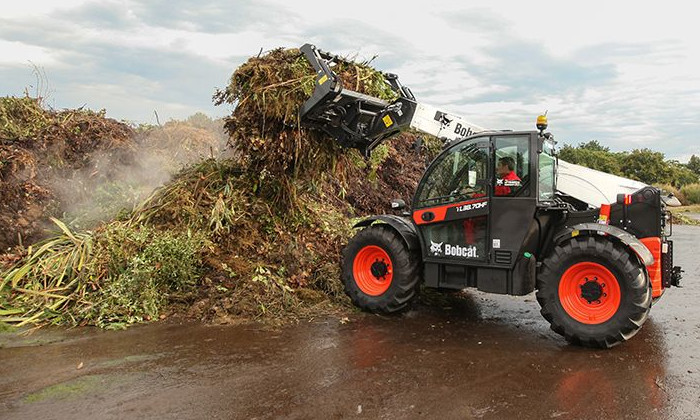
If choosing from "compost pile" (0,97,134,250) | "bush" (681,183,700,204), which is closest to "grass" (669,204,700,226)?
"bush" (681,183,700,204)

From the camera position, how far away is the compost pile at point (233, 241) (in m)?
6.19

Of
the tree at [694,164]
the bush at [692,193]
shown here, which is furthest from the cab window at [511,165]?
the tree at [694,164]

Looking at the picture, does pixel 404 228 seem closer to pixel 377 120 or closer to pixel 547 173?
pixel 377 120

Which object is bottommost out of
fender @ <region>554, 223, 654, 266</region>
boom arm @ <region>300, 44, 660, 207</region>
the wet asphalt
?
the wet asphalt

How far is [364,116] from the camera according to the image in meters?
6.71

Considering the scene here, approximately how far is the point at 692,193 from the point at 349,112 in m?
28.6

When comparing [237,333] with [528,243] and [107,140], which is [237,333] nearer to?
[528,243]

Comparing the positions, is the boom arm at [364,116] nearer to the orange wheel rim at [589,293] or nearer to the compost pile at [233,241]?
the compost pile at [233,241]

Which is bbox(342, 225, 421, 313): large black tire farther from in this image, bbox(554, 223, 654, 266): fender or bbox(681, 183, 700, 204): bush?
bbox(681, 183, 700, 204): bush

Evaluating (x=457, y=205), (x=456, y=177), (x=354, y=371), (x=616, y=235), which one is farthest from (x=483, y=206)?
(x=354, y=371)

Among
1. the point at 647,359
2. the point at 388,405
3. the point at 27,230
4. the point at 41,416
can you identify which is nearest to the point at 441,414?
the point at 388,405

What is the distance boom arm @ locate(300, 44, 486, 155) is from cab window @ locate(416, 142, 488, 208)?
2.31ft

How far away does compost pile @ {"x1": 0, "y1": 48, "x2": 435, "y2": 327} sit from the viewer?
6.19m

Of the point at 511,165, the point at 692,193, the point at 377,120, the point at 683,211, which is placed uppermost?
the point at 377,120
